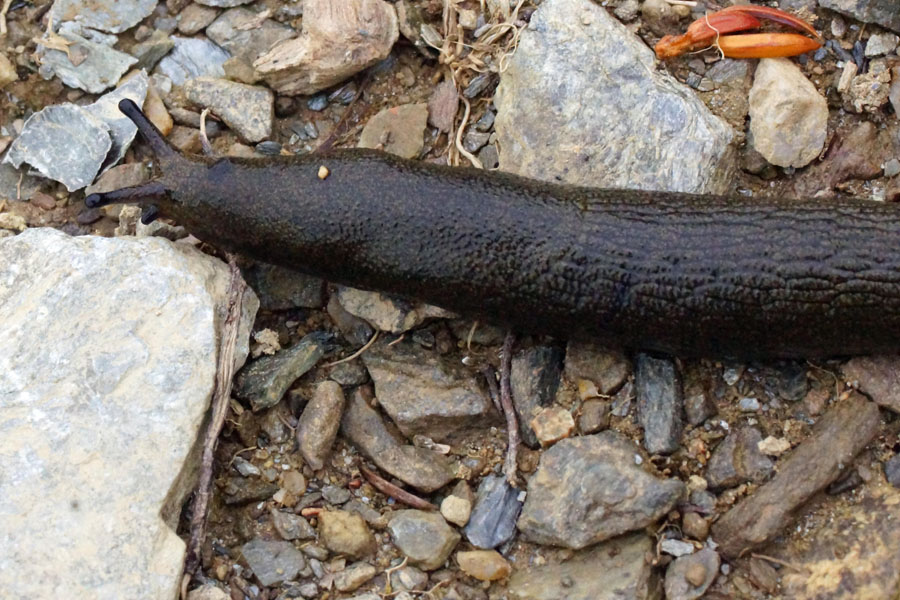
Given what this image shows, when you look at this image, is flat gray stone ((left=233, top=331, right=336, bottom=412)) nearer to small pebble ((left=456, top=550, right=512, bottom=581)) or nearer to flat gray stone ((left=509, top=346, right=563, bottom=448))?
flat gray stone ((left=509, top=346, right=563, bottom=448))

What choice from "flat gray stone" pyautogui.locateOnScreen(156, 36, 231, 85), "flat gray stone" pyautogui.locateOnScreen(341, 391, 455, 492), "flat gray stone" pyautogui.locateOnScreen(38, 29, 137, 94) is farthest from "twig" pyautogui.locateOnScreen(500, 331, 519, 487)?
"flat gray stone" pyautogui.locateOnScreen(38, 29, 137, 94)

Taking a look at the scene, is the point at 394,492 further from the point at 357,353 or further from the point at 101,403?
the point at 101,403

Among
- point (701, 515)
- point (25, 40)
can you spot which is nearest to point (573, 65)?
point (701, 515)

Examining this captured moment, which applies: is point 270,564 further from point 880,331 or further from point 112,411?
point 880,331

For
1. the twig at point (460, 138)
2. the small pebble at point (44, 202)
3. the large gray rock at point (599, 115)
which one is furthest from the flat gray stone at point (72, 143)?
the large gray rock at point (599, 115)

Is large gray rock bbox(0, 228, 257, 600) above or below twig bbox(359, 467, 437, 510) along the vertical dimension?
above

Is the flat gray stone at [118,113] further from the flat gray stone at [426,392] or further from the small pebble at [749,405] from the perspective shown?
the small pebble at [749,405]

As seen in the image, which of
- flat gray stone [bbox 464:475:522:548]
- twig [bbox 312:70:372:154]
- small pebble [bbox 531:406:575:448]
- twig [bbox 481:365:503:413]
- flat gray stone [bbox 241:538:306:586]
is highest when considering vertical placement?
twig [bbox 312:70:372:154]
